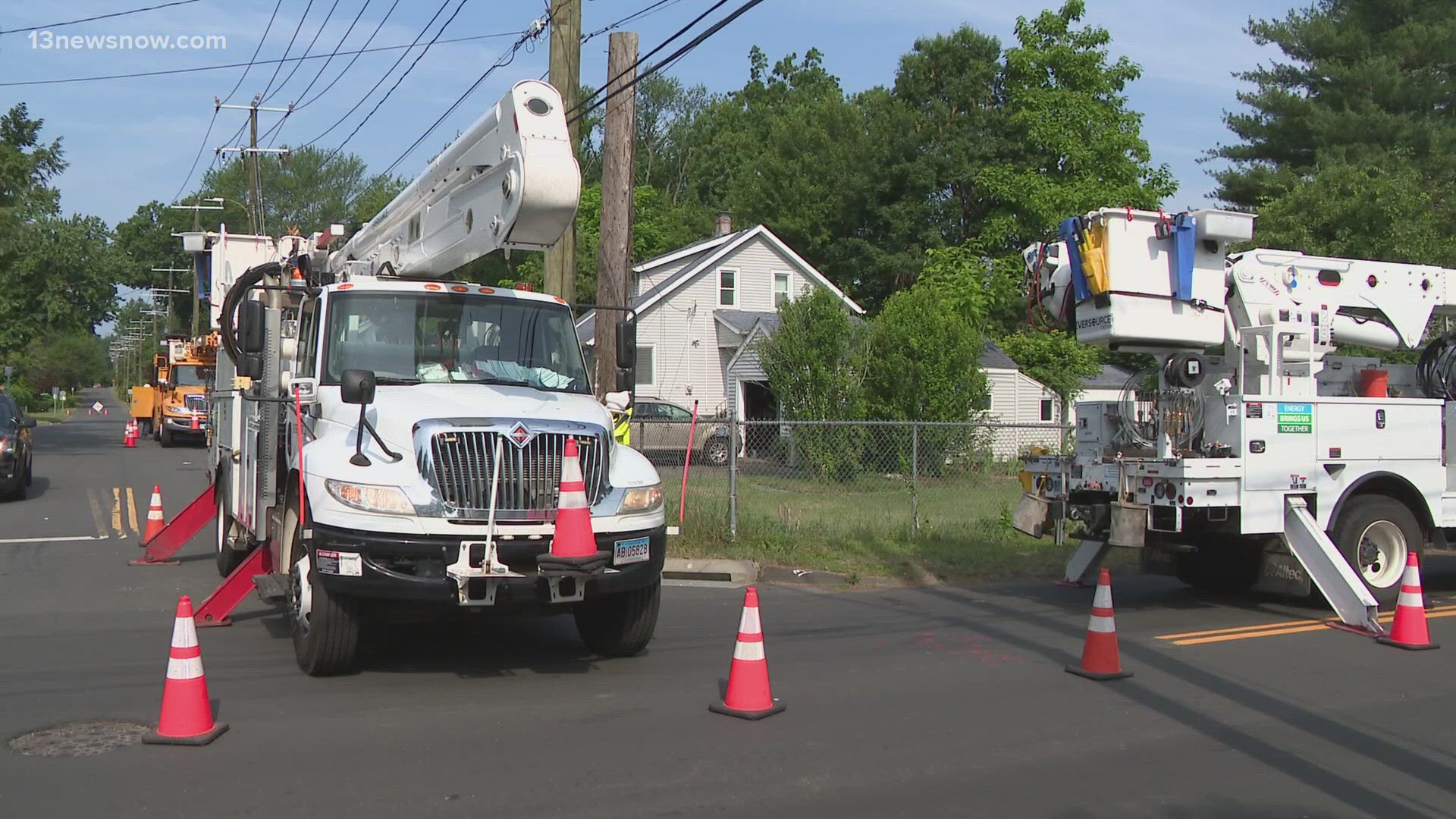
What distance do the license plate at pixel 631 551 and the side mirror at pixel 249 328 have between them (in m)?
3.10

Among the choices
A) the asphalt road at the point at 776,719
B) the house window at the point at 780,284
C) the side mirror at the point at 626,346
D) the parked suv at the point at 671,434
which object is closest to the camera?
the asphalt road at the point at 776,719

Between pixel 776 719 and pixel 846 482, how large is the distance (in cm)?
1152

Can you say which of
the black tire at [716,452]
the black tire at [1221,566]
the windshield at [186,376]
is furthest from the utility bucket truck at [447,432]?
the windshield at [186,376]

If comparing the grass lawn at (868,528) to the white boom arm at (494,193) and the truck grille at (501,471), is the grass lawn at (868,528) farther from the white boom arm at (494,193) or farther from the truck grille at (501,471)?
the truck grille at (501,471)

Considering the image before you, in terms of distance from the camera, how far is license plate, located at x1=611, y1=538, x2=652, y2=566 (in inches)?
299

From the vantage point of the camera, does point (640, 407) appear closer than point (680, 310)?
Yes

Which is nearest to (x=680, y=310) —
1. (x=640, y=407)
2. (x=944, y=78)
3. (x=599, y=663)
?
(x=640, y=407)

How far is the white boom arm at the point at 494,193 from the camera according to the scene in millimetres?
8062

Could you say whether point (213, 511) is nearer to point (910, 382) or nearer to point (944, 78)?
point (910, 382)

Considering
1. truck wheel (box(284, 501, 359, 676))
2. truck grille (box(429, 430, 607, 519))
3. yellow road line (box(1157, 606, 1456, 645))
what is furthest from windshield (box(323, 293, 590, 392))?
yellow road line (box(1157, 606, 1456, 645))

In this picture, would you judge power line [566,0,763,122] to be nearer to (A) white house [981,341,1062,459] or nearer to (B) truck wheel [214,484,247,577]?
(B) truck wheel [214,484,247,577]

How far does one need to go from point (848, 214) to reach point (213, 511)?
38.3m

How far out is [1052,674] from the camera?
820 cm

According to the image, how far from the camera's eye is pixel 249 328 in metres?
8.59
